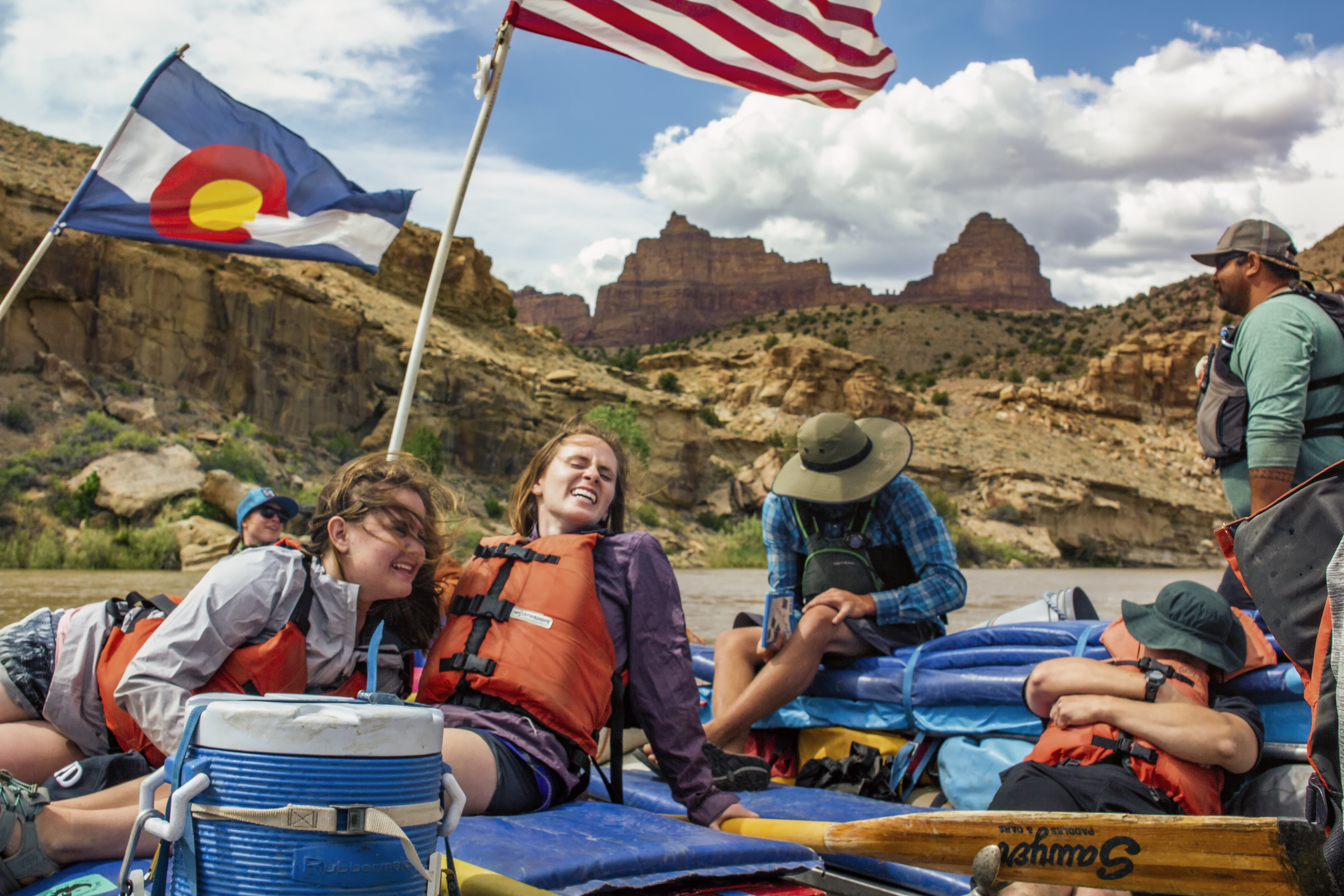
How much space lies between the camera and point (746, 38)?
16.2 ft

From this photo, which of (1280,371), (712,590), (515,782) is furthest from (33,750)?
(712,590)

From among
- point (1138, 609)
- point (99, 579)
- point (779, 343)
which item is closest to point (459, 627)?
point (1138, 609)

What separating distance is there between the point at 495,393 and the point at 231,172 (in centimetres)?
2858

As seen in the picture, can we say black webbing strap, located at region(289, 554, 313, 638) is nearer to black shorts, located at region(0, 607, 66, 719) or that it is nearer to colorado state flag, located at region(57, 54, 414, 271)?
black shorts, located at region(0, 607, 66, 719)

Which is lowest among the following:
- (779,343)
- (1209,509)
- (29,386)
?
(1209,509)

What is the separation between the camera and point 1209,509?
47062mm

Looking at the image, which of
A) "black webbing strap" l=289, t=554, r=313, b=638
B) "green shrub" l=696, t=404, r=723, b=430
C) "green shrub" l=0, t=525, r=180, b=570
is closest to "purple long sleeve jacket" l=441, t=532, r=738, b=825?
"black webbing strap" l=289, t=554, r=313, b=638

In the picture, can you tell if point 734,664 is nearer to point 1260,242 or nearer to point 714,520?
point 1260,242

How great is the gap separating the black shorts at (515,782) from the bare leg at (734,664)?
4.86 ft

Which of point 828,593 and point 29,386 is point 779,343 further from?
point 828,593

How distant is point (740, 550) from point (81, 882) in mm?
31146

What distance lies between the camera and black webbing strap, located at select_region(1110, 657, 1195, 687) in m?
2.73

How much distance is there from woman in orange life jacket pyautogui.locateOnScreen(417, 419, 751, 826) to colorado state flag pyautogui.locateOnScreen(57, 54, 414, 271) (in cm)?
316

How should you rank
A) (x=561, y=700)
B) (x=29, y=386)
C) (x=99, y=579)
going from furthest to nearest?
(x=29, y=386) < (x=99, y=579) < (x=561, y=700)
